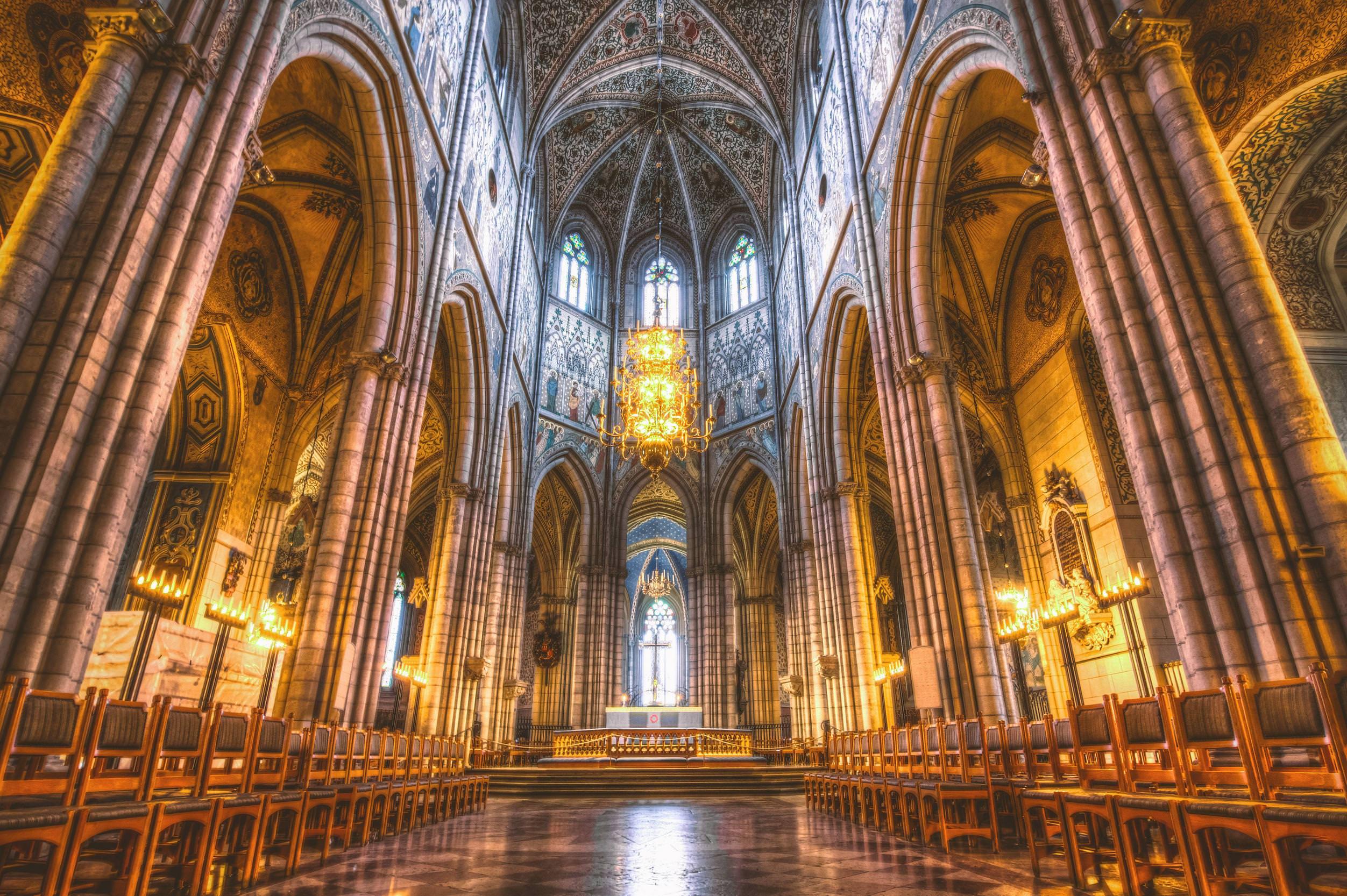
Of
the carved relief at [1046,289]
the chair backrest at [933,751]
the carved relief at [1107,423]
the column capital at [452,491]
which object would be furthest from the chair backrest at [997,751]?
the column capital at [452,491]

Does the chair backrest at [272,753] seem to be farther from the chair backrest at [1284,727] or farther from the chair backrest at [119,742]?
the chair backrest at [1284,727]

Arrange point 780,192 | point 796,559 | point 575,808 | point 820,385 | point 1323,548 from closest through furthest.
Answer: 1. point 1323,548
2. point 575,808
3. point 820,385
4. point 796,559
5. point 780,192

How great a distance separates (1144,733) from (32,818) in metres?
5.01

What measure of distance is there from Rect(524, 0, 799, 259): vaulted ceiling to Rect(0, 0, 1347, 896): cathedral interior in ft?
0.54

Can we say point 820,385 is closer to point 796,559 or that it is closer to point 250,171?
point 796,559

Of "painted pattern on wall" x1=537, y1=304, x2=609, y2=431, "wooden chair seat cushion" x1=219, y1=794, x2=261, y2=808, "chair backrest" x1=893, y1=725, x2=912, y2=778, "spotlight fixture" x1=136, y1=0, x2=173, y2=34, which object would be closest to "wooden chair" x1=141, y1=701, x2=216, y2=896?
"wooden chair seat cushion" x1=219, y1=794, x2=261, y2=808

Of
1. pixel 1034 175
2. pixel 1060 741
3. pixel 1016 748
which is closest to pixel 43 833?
pixel 1060 741

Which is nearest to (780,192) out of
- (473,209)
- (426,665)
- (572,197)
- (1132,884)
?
(572,197)

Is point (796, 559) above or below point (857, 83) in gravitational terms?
below

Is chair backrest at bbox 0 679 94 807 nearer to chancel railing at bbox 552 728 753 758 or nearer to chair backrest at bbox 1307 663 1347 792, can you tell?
chair backrest at bbox 1307 663 1347 792

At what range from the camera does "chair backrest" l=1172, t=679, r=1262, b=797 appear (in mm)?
3135

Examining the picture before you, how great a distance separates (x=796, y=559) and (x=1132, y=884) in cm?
1641

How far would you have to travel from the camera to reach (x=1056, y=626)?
1398cm

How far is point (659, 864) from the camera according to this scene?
4.43 metres
